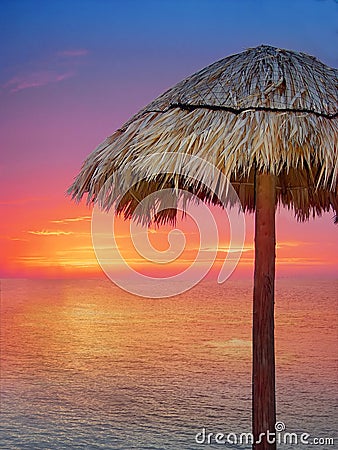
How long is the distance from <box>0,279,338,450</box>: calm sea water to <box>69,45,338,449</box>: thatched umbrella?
157 inches

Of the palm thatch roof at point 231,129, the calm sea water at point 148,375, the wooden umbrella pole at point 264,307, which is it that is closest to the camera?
the palm thatch roof at point 231,129

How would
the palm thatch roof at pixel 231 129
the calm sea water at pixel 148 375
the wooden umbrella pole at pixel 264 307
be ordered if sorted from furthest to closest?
the calm sea water at pixel 148 375 < the wooden umbrella pole at pixel 264 307 < the palm thatch roof at pixel 231 129

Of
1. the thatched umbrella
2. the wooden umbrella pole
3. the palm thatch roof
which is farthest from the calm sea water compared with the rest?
the palm thatch roof

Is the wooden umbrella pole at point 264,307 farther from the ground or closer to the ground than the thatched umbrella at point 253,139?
closer to the ground

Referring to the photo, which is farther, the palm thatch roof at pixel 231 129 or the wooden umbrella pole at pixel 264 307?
the wooden umbrella pole at pixel 264 307

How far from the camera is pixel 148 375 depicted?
11773 millimetres

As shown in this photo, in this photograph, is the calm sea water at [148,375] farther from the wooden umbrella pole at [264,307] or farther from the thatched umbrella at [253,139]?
the thatched umbrella at [253,139]

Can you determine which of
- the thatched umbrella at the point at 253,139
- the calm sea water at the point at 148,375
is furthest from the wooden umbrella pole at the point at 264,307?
the calm sea water at the point at 148,375

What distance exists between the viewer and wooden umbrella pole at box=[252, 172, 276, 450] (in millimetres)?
3451

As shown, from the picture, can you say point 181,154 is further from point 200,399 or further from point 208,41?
point 200,399

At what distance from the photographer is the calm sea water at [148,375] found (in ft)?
26.1

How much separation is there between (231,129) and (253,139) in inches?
5.3

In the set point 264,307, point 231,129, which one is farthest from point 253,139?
point 264,307

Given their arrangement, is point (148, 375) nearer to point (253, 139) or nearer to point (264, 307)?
point (264, 307)
